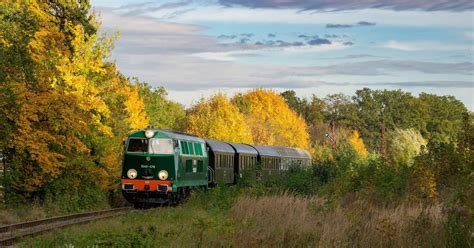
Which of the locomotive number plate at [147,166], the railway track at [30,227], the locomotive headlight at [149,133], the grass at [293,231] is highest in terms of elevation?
the locomotive headlight at [149,133]

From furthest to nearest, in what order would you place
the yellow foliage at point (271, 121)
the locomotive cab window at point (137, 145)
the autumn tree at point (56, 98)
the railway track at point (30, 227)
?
the yellow foliage at point (271, 121) < the locomotive cab window at point (137, 145) < the autumn tree at point (56, 98) < the railway track at point (30, 227)

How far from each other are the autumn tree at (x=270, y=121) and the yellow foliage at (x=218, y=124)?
12592 millimetres

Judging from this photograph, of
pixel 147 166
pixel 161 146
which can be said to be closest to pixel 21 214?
pixel 147 166

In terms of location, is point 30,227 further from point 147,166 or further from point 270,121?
point 270,121

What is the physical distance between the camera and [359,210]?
20.7m

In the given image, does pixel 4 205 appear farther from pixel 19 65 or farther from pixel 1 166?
pixel 19 65

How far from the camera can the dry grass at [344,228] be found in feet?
54.6

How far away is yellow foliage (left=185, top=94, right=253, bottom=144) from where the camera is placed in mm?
73938

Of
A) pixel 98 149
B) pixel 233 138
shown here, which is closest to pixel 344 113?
pixel 233 138

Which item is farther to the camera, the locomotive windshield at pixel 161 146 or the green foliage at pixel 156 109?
the green foliage at pixel 156 109

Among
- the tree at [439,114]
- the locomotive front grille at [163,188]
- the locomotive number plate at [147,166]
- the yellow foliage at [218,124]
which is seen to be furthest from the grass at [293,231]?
the tree at [439,114]

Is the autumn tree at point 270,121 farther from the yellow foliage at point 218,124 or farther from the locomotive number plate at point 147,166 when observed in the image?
the locomotive number plate at point 147,166

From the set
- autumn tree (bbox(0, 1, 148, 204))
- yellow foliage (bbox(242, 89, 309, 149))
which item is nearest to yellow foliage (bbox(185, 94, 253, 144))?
yellow foliage (bbox(242, 89, 309, 149))

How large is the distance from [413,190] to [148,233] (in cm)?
1031
